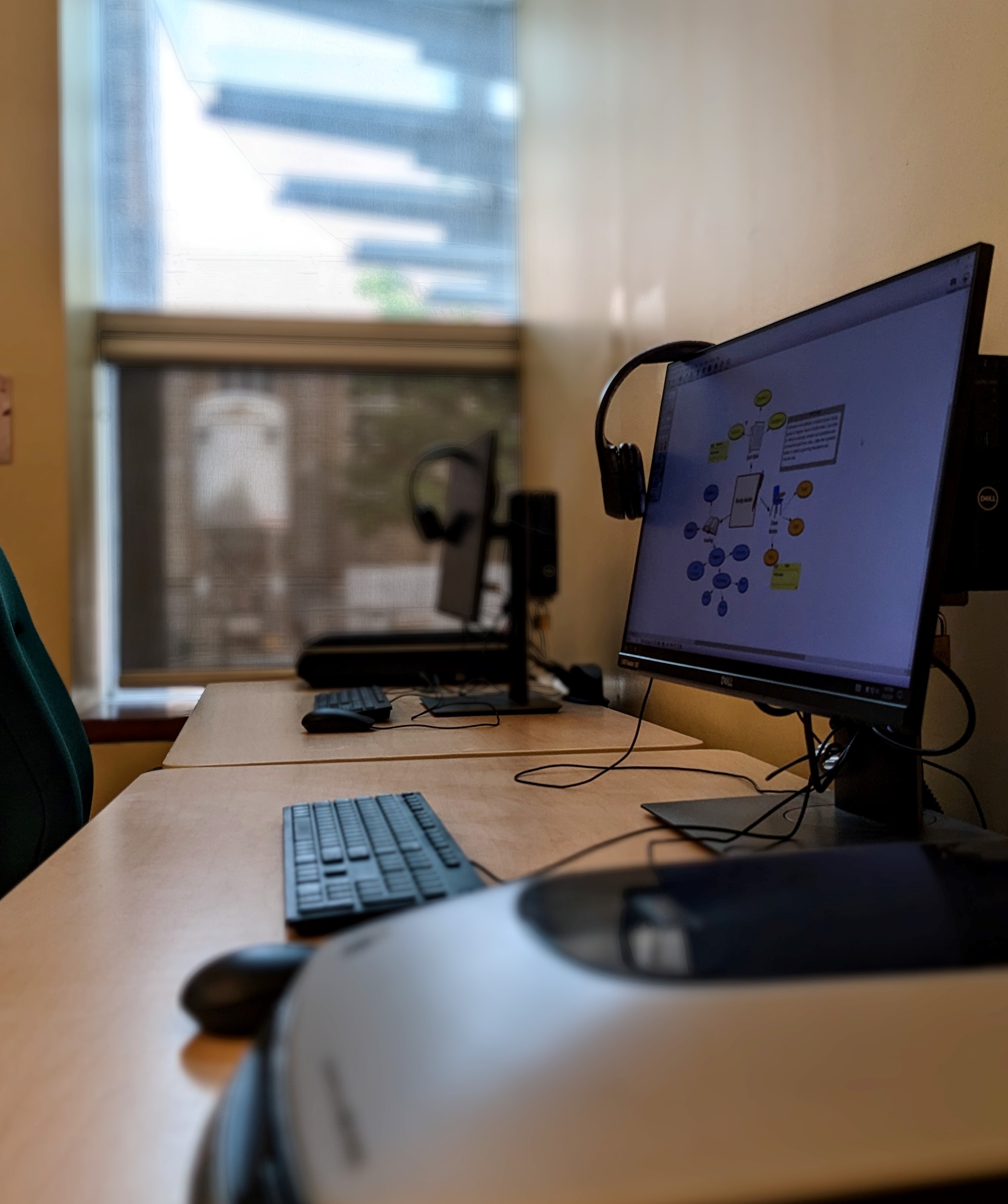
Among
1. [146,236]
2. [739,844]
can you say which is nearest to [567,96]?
[146,236]

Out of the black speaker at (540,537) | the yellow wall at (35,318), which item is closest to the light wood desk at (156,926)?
the black speaker at (540,537)

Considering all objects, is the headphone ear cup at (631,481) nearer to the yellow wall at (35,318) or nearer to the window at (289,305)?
the window at (289,305)

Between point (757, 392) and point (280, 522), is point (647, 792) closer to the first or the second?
point (757, 392)

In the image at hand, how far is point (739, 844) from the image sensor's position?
0.77 meters

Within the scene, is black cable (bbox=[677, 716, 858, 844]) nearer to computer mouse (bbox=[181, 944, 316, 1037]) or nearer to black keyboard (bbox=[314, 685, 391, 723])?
computer mouse (bbox=[181, 944, 316, 1037])

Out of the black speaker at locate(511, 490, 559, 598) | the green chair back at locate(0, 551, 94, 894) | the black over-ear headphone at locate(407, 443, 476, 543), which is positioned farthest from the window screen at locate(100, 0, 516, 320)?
the green chair back at locate(0, 551, 94, 894)

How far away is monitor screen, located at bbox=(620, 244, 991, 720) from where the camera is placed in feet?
2.19

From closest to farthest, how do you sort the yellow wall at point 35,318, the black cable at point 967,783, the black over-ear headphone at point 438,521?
the black cable at point 967,783, the black over-ear headphone at point 438,521, the yellow wall at point 35,318

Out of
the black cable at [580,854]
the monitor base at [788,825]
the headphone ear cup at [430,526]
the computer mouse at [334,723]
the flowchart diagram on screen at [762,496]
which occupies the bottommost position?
the computer mouse at [334,723]

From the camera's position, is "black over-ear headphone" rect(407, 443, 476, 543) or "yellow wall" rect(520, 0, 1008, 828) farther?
"black over-ear headphone" rect(407, 443, 476, 543)

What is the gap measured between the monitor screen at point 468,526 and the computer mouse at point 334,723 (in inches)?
17.0

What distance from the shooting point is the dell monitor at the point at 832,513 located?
658mm

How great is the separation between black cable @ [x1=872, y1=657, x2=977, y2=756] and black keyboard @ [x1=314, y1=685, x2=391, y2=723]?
908 mm

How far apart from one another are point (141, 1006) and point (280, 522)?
7.99ft
